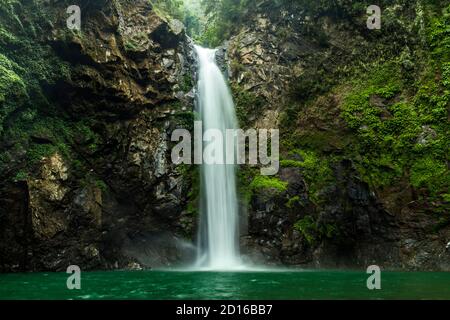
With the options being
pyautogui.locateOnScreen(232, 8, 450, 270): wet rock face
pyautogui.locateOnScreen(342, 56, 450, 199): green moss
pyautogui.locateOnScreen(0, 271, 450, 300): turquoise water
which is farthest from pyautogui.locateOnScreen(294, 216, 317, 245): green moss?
pyautogui.locateOnScreen(0, 271, 450, 300): turquoise water

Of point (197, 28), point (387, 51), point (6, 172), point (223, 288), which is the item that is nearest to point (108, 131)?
point (6, 172)

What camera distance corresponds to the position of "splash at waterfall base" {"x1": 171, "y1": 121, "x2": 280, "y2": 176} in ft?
67.9

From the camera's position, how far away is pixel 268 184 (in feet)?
64.5

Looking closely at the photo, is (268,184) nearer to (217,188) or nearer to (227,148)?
(217,188)

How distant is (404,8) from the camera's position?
21.0m

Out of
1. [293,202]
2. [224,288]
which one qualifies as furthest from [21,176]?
[293,202]

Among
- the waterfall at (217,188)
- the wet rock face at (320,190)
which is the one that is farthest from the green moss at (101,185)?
the wet rock face at (320,190)

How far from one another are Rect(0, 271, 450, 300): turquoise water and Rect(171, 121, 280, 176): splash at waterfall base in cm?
832

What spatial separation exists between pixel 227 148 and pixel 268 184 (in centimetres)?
311

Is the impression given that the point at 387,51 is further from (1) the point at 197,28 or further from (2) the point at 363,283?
(1) the point at 197,28

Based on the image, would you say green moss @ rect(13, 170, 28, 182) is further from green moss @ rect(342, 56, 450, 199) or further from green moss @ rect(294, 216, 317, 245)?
green moss @ rect(342, 56, 450, 199)

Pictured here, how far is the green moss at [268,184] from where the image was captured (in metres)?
19.5

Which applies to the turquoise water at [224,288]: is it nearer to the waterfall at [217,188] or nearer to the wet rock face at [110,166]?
the wet rock face at [110,166]

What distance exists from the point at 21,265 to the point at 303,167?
41.7 feet
